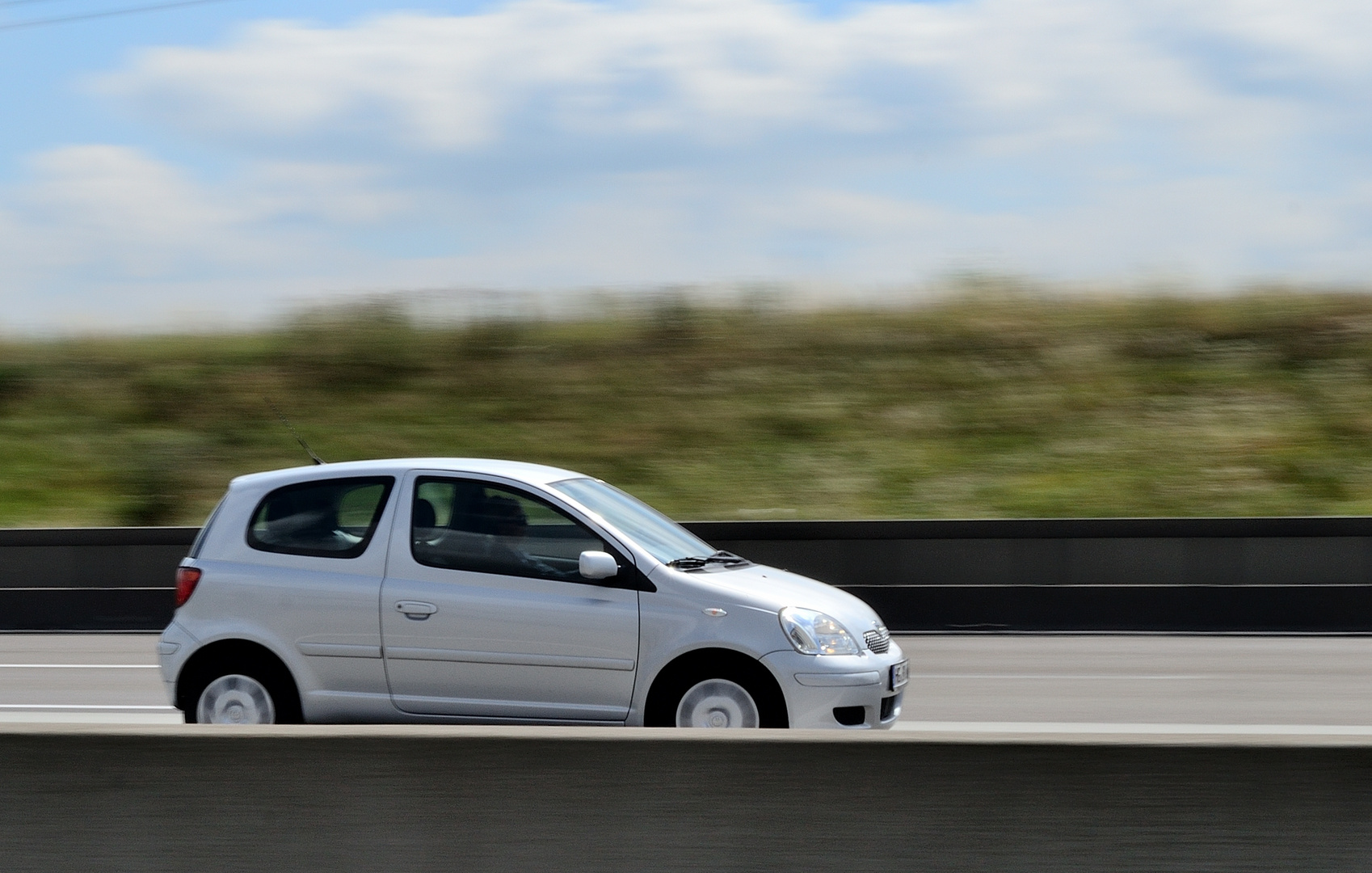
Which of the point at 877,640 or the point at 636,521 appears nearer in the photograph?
the point at 877,640

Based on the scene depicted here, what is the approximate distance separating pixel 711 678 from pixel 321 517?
7.15ft

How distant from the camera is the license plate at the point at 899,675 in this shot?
7.22 meters

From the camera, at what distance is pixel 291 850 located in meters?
3.59

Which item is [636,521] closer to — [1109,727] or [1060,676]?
[1109,727]

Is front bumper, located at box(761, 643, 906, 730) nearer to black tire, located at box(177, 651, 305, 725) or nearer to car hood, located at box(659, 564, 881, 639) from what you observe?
car hood, located at box(659, 564, 881, 639)

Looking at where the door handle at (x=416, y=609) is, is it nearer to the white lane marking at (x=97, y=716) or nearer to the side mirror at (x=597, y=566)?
the side mirror at (x=597, y=566)

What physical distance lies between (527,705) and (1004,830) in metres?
3.77

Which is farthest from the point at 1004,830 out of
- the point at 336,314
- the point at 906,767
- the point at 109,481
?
the point at 336,314

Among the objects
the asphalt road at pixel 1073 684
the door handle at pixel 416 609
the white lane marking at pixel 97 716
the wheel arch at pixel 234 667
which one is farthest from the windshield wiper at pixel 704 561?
the white lane marking at pixel 97 716

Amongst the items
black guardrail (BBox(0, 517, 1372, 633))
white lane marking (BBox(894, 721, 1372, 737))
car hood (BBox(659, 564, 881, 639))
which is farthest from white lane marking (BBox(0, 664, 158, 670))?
car hood (BBox(659, 564, 881, 639))

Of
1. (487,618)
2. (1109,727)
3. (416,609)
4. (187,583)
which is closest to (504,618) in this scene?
(487,618)

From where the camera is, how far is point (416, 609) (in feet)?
22.8

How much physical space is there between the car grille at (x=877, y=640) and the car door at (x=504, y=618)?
120cm

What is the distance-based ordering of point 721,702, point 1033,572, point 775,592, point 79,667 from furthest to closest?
point 1033,572 → point 79,667 → point 775,592 → point 721,702
